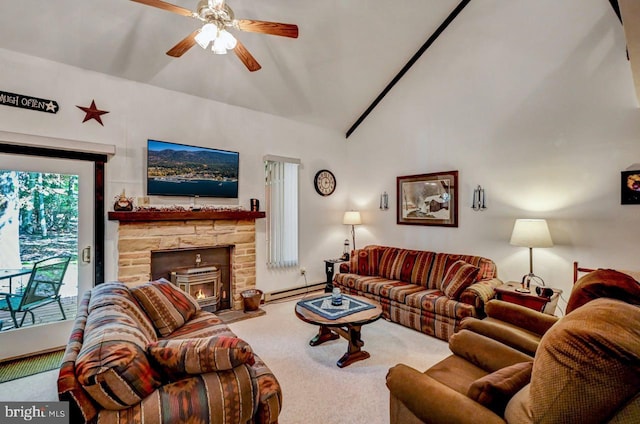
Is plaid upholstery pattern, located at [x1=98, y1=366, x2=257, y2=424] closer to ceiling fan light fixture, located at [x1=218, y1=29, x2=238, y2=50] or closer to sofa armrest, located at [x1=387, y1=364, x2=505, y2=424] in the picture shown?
sofa armrest, located at [x1=387, y1=364, x2=505, y2=424]

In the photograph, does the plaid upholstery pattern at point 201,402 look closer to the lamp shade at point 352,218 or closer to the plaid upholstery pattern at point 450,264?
the plaid upholstery pattern at point 450,264

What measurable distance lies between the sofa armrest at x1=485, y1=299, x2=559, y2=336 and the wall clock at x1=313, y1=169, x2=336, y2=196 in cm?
344

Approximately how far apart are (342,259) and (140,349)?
409 cm

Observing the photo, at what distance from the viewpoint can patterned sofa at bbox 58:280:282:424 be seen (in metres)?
1.21

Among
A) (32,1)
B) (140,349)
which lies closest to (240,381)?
(140,349)

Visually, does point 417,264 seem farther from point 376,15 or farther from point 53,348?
point 53,348

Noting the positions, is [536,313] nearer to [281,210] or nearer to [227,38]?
[227,38]

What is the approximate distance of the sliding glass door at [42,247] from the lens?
9.37ft

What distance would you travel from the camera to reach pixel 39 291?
3023 millimetres

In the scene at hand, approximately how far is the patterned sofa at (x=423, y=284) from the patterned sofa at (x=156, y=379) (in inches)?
89.9

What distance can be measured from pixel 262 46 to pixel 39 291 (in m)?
3.64

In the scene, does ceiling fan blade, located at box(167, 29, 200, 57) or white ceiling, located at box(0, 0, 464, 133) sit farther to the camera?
white ceiling, located at box(0, 0, 464, 133)

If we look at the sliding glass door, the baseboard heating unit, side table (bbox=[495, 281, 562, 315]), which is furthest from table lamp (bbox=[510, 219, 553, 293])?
the sliding glass door

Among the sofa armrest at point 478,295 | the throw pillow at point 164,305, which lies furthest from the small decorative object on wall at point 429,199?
the throw pillow at point 164,305
